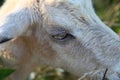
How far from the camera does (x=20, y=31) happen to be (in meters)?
4.60

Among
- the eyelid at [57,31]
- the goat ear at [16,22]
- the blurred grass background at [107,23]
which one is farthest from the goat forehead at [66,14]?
the blurred grass background at [107,23]

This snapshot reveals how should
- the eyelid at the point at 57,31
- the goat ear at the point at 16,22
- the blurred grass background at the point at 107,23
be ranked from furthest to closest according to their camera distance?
the blurred grass background at the point at 107,23, the eyelid at the point at 57,31, the goat ear at the point at 16,22

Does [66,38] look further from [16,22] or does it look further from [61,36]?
[16,22]

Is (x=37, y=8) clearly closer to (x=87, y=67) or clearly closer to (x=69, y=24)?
(x=69, y=24)

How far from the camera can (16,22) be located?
4570 millimetres

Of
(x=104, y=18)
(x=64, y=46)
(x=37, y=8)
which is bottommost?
(x=104, y=18)

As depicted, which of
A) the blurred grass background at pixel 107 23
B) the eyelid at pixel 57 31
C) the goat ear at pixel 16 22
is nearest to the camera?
the goat ear at pixel 16 22

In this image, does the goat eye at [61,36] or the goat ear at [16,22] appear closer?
the goat ear at [16,22]

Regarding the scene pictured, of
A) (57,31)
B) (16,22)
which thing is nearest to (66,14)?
(57,31)

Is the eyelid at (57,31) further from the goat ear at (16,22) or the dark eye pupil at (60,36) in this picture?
the goat ear at (16,22)

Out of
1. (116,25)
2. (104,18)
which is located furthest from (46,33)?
(104,18)

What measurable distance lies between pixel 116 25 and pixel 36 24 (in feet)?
6.47

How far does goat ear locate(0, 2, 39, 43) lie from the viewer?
4.43 m

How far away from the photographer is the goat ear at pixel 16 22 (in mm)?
4434
